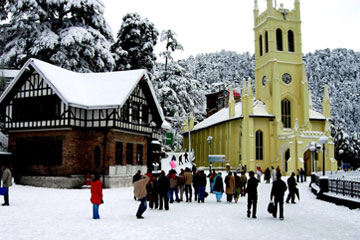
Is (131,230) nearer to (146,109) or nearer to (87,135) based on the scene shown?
(87,135)

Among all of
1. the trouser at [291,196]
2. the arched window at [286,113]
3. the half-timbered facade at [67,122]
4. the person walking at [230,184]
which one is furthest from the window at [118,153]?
the arched window at [286,113]

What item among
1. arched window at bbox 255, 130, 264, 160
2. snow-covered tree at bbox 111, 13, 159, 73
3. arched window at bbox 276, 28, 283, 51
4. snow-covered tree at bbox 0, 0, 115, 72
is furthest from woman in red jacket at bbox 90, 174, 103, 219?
arched window at bbox 276, 28, 283, 51

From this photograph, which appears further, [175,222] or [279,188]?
[279,188]

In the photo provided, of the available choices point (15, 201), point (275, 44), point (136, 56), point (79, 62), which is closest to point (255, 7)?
point (275, 44)

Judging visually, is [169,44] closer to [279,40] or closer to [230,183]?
[279,40]

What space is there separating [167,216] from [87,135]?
1617cm

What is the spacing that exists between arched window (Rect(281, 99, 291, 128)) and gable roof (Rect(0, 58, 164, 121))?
26.8m

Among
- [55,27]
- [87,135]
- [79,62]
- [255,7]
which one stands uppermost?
[255,7]

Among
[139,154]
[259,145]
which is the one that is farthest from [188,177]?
[259,145]

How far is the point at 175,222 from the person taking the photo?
1275 centimetres

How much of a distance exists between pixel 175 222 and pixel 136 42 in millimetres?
38122

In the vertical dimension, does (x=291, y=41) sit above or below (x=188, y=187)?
above

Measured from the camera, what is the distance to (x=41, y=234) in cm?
1042

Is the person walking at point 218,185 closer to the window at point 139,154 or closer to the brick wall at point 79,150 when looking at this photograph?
the brick wall at point 79,150
